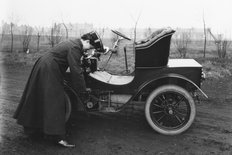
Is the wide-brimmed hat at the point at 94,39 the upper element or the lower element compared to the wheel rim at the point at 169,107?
upper

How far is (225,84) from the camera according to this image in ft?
26.5

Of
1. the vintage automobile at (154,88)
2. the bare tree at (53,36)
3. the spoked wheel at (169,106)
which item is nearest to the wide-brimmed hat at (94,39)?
the vintage automobile at (154,88)

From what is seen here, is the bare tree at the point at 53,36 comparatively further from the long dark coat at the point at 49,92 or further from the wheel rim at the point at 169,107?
the wheel rim at the point at 169,107

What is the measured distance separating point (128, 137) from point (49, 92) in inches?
53.5

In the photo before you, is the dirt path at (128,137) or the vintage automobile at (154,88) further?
the vintage automobile at (154,88)

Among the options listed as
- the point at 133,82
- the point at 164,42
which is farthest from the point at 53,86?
the point at 164,42

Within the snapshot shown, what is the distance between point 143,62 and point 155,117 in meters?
0.99

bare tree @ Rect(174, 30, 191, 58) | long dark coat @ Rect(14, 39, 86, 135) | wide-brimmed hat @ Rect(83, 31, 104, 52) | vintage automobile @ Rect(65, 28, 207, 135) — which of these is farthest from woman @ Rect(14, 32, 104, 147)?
bare tree @ Rect(174, 30, 191, 58)

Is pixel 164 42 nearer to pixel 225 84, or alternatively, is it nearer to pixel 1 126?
pixel 1 126

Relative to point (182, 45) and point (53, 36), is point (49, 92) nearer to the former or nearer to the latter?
point (53, 36)

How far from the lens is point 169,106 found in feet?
14.4

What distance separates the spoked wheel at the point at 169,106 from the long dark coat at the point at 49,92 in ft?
3.59

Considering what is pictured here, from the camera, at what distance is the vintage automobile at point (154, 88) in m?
4.28

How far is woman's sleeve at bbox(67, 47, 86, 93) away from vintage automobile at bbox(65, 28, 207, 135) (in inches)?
12.8
